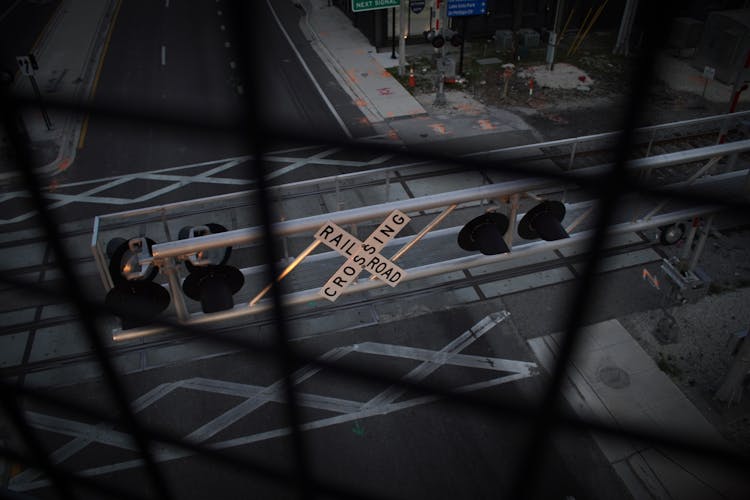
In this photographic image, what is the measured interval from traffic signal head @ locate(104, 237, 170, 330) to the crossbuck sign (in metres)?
1.82

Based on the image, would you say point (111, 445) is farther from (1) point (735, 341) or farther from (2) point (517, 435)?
(1) point (735, 341)

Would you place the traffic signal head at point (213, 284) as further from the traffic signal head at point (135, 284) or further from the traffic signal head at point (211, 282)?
the traffic signal head at point (135, 284)

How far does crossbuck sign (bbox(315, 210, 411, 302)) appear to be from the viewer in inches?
239

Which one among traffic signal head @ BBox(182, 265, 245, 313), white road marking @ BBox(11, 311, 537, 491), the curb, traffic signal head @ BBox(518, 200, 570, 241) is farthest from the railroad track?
the curb

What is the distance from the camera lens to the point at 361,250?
635 cm

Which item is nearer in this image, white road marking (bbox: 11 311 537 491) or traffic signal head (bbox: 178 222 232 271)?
traffic signal head (bbox: 178 222 232 271)

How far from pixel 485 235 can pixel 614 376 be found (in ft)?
13.6

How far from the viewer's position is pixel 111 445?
9.20 metres

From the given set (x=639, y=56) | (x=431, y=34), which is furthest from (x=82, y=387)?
(x=431, y=34)

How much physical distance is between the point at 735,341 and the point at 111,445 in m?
9.74

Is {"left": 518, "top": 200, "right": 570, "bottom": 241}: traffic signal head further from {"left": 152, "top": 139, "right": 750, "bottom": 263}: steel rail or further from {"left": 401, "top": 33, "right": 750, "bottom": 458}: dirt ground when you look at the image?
{"left": 401, "top": 33, "right": 750, "bottom": 458}: dirt ground

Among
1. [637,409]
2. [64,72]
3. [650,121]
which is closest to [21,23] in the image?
[64,72]

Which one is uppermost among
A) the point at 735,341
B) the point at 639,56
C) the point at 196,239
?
the point at 639,56

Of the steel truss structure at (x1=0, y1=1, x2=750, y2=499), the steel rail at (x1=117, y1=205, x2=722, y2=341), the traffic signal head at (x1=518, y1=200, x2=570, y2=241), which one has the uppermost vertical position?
the steel truss structure at (x1=0, y1=1, x2=750, y2=499)
